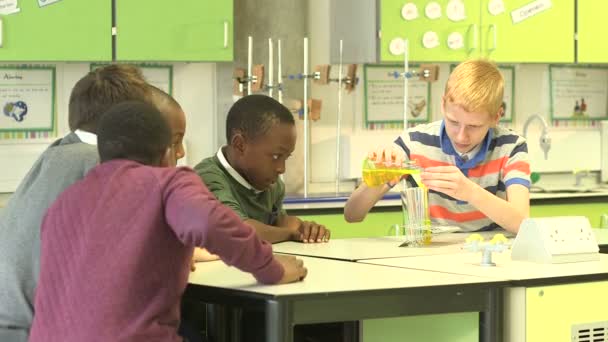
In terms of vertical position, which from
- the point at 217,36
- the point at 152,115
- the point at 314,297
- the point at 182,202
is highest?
the point at 217,36

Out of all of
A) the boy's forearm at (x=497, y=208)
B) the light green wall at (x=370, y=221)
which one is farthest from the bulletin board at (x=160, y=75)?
the boy's forearm at (x=497, y=208)

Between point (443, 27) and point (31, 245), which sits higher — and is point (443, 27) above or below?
above

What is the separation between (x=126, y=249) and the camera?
1.98 m

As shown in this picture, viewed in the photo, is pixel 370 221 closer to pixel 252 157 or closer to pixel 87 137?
pixel 252 157

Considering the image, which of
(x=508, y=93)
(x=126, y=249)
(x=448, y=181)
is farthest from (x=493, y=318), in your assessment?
(x=508, y=93)

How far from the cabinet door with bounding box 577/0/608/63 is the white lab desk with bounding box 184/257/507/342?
3177 millimetres

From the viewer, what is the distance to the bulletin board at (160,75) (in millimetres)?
4879

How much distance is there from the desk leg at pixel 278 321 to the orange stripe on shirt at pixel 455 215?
1257 millimetres

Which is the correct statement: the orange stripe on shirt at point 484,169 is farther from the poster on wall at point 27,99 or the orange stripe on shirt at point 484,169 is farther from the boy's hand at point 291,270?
the poster on wall at point 27,99

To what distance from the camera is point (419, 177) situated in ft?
9.80

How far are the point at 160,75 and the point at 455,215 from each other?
2083 millimetres

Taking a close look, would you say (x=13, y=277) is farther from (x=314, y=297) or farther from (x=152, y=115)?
(x=314, y=297)

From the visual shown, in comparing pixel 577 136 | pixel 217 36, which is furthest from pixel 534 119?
pixel 217 36

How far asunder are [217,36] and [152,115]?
8.47ft
